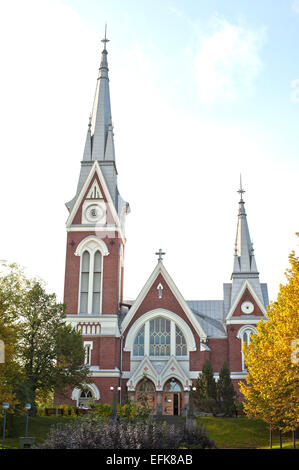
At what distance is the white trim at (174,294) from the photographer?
44625 mm

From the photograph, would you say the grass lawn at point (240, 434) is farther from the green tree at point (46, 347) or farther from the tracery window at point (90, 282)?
the tracery window at point (90, 282)

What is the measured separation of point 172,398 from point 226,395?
19.4ft

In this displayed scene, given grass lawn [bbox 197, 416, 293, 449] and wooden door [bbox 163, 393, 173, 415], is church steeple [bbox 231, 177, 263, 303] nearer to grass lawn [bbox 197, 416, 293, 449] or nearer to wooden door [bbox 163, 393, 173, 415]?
wooden door [bbox 163, 393, 173, 415]

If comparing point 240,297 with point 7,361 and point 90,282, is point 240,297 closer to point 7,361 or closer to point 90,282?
point 90,282

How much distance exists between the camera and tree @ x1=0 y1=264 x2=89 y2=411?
3444 cm

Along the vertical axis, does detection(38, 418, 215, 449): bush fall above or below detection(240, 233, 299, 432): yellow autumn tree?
below

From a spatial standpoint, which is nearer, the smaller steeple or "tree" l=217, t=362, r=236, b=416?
"tree" l=217, t=362, r=236, b=416

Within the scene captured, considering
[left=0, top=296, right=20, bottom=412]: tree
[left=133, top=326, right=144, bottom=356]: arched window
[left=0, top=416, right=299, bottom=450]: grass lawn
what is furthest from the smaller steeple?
[left=0, top=416, right=299, bottom=450]: grass lawn

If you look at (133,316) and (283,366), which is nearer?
(283,366)

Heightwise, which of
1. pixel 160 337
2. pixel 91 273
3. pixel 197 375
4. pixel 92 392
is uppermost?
pixel 91 273

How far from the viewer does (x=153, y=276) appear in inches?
1817

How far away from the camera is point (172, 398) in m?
43.3

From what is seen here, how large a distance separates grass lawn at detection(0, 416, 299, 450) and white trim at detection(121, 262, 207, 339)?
974cm

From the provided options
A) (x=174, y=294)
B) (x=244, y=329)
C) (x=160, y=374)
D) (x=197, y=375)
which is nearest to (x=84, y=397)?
(x=160, y=374)
